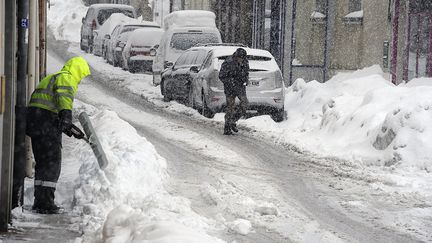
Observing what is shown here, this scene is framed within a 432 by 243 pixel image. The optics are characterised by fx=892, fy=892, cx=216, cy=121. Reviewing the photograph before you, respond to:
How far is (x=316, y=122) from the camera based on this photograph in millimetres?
17750

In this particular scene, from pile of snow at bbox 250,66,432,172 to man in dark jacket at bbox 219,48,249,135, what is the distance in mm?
969

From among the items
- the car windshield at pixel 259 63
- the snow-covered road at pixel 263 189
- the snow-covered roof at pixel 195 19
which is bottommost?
the snow-covered road at pixel 263 189

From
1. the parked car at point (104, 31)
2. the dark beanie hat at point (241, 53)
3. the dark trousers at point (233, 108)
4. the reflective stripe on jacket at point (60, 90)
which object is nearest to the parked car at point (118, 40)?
the parked car at point (104, 31)

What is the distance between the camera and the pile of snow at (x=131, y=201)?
269 inches

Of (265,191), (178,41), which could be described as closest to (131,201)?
(265,191)

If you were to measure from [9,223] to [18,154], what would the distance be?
0.90 meters

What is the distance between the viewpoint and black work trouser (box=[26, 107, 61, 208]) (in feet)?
30.8

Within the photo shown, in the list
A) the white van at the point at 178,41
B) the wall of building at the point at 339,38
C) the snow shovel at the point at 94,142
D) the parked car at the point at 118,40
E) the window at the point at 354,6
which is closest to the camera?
the snow shovel at the point at 94,142

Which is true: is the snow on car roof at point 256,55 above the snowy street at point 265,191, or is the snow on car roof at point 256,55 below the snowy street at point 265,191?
above

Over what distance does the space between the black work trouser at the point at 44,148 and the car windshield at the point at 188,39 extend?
1550 centimetres

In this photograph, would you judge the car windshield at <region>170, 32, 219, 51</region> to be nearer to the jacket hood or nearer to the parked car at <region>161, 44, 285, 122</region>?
the parked car at <region>161, 44, 285, 122</region>

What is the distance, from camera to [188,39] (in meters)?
25.0

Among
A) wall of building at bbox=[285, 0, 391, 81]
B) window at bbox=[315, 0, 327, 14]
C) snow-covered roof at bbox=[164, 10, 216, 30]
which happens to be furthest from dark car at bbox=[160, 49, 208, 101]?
window at bbox=[315, 0, 327, 14]

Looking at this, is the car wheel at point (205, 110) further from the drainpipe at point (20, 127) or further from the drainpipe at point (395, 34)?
the drainpipe at point (20, 127)
